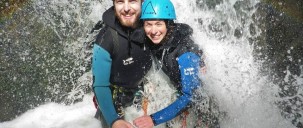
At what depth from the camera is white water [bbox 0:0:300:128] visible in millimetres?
3922

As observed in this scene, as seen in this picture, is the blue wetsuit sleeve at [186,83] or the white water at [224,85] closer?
the blue wetsuit sleeve at [186,83]

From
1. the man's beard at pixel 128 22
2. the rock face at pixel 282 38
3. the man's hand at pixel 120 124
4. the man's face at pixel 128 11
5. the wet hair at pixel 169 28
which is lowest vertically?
the man's hand at pixel 120 124

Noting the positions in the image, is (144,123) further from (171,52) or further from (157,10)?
(157,10)

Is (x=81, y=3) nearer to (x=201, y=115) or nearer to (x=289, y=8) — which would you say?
(x=201, y=115)

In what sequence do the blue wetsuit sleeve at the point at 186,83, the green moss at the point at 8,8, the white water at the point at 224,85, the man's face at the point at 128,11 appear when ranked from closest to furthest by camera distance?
the blue wetsuit sleeve at the point at 186,83
the man's face at the point at 128,11
the white water at the point at 224,85
the green moss at the point at 8,8

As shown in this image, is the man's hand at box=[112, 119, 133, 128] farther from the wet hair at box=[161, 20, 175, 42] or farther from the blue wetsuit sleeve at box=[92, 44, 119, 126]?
the wet hair at box=[161, 20, 175, 42]

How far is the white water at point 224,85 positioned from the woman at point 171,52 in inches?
15.0

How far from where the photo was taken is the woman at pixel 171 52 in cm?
309

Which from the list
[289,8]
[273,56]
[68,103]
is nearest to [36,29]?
[68,103]

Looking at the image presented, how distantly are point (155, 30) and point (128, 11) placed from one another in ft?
1.21

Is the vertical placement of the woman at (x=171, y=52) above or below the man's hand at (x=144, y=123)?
above

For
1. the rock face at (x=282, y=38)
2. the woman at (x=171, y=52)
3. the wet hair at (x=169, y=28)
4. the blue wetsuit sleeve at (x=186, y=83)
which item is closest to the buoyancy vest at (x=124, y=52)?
the woman at (x=171, y=52)

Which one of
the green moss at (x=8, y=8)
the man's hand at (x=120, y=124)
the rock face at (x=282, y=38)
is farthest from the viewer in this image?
the rock face at (x=282, y=38)

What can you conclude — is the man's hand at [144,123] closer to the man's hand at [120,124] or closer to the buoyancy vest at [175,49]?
the man's hand at [120,124]
